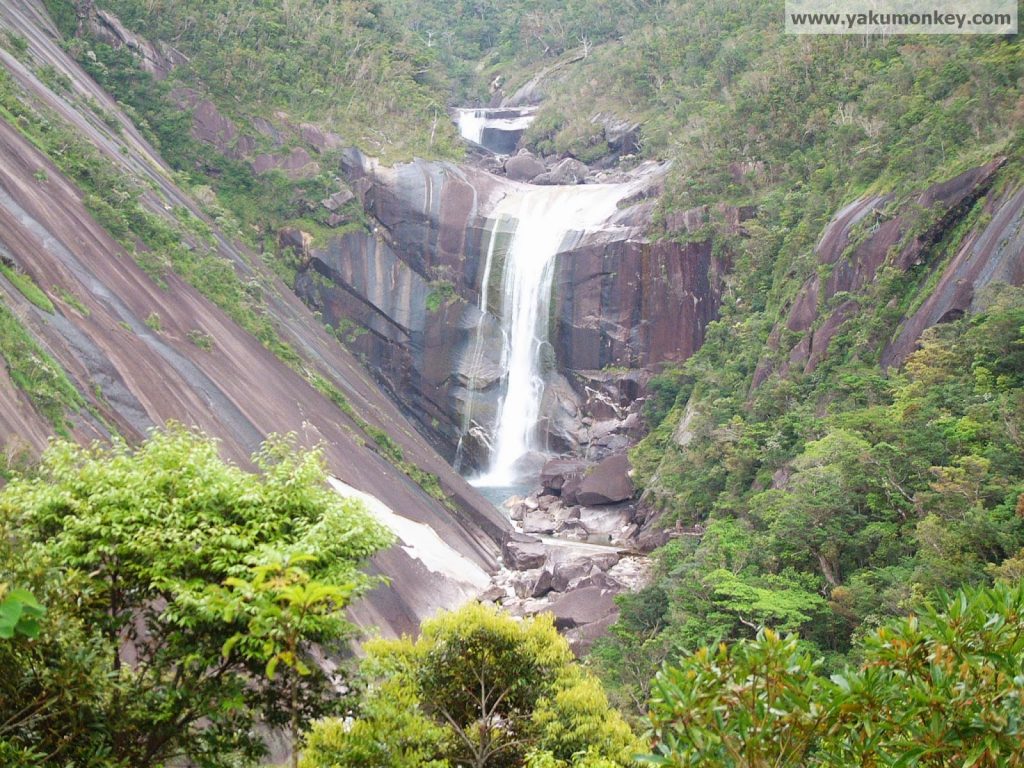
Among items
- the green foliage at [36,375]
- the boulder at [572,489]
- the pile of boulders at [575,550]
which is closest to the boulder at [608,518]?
the pile of boulders at [575,550]

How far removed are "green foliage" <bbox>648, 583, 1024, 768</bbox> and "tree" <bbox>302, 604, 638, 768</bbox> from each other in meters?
4.01

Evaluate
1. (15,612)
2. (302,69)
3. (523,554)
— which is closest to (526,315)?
(523,554)

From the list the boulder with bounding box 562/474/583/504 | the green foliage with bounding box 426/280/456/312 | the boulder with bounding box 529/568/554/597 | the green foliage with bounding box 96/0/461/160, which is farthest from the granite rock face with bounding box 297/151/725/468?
the boulder with bounding box 529/568/554/597

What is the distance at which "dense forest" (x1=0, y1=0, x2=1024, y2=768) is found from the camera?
4242 mm

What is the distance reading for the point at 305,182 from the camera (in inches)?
1390

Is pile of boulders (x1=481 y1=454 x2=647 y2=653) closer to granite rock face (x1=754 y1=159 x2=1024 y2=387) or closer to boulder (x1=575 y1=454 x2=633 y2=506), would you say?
boulder (x1=575 y1=454 x2=633 y2=506)

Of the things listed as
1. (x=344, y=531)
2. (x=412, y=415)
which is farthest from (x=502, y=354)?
(x=344, y=531)

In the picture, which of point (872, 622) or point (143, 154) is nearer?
point (872, 622)

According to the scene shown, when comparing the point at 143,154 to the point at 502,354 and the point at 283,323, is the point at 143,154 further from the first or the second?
the point at 502,354

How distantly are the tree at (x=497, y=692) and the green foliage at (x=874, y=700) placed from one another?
13.2ft

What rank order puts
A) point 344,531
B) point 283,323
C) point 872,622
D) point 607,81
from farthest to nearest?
1. point 607,81
2. point 283,323
3. point 872,622
4. point 344,531

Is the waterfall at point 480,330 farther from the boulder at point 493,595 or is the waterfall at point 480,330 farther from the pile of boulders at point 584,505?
the boulder at point 493,595

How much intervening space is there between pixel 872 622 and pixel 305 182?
29322mm

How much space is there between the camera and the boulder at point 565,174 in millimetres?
39906
